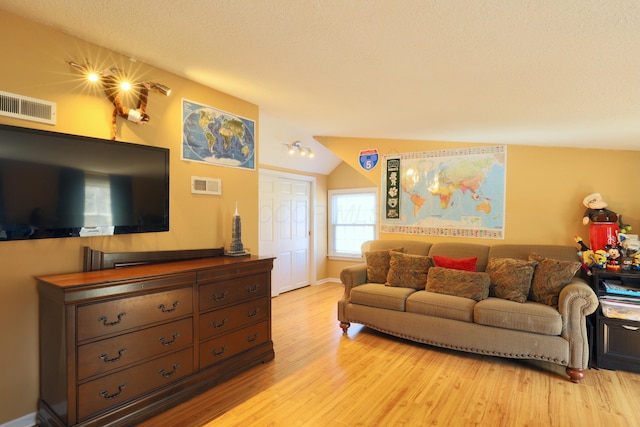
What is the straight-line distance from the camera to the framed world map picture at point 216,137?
2.91 meters

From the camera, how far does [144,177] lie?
8.27ft

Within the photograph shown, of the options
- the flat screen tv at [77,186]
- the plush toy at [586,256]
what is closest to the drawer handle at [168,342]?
the flat screen tv at [77,186]

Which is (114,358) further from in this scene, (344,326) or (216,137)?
(344,326)

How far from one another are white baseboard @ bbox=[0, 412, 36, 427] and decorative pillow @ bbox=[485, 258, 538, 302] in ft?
12.1

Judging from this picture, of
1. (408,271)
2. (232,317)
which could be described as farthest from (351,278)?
(232,317)

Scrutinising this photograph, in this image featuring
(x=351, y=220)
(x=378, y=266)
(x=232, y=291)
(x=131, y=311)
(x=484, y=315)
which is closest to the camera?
(x=131, y=311)

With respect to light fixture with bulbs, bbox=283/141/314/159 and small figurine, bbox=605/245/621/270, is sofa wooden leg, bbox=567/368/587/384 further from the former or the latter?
light fixture with bulbs, bbox=283/141/314/159

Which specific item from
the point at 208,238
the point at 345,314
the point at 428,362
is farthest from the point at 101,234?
the point at 428,362

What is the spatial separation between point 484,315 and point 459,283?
1.41 ft

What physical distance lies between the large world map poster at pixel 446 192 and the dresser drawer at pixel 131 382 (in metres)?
3.20

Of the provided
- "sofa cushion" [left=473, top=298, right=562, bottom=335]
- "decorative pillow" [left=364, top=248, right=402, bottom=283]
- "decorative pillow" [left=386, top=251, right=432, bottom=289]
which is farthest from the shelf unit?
"decorative pillow" [left=364, top=248, right=402, bottom=283]

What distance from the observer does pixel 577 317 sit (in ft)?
8.96

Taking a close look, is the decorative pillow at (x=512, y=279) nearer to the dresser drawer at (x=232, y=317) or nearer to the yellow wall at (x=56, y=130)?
the dresser drawer at (x=232, y=317)

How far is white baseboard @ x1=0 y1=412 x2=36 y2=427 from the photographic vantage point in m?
2.00
